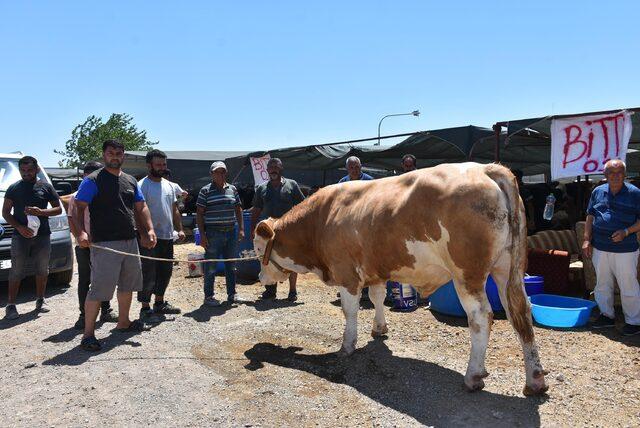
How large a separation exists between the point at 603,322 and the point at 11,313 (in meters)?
7.50

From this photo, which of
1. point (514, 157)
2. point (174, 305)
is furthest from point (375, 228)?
point (514, 157)

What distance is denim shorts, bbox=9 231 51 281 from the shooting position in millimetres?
6688

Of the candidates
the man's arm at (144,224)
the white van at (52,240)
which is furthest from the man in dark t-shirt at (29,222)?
the man's arm at (144,224)

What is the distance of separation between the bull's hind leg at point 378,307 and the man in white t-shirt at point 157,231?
283cm

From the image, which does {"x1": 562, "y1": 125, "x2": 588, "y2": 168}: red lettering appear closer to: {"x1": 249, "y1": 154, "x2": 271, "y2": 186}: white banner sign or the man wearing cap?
the man wearing cap

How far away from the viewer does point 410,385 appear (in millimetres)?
4344

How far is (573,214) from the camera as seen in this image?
12648 millimetres

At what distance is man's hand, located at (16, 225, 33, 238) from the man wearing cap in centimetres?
221

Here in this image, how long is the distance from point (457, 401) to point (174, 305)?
475 centimetres

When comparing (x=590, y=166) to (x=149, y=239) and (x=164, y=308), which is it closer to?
(x=149, y=239)

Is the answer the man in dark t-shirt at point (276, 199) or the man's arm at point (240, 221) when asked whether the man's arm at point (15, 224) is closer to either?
the man's arm at point (240, 221)

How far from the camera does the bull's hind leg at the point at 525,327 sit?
3.95 metres

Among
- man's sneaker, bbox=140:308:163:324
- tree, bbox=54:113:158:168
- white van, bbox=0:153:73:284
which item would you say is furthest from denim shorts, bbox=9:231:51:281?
tree, bbox=54:113:158:168

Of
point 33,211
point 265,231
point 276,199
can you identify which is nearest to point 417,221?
point 265,231
